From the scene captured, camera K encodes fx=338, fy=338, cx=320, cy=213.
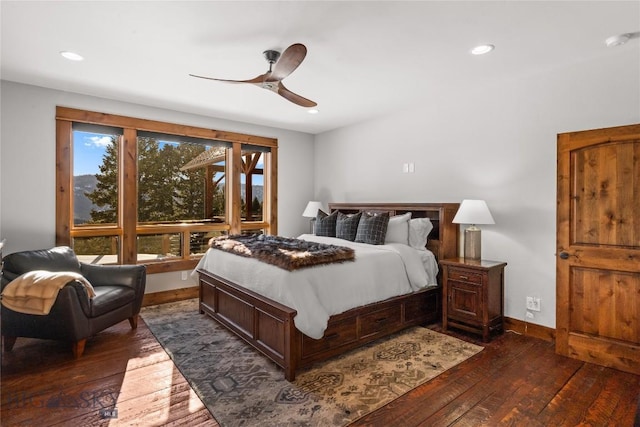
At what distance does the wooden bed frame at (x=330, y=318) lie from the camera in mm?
2619

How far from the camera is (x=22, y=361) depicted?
278cm

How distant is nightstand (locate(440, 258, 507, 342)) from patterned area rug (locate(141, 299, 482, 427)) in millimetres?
225

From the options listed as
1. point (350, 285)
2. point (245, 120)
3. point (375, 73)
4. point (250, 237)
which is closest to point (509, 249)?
point (350, 285)

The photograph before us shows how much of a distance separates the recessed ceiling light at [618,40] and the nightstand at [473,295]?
80.7 inches

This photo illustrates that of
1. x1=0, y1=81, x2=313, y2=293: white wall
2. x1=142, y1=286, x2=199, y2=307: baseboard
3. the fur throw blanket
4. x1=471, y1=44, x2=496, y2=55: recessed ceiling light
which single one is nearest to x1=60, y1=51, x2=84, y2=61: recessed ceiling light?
x1=0, y1=81, x2=313, y2=293: white wall

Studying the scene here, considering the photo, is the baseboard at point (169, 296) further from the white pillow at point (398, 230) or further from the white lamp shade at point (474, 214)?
the white lamp shade at point (474, 214)

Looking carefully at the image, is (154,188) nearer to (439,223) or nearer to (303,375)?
(303,375)

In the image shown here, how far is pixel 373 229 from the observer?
12.8 ft

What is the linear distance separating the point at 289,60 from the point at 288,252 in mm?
1530

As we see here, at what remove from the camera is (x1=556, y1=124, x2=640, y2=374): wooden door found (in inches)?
103

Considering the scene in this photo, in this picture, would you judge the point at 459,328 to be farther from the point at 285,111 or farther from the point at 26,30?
the point at 26,30

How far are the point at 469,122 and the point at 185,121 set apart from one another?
3696 mm

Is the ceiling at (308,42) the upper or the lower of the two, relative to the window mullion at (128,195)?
upper

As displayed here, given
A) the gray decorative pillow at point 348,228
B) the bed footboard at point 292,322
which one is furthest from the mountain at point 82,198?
the gray decorative pillow at point 348,228
